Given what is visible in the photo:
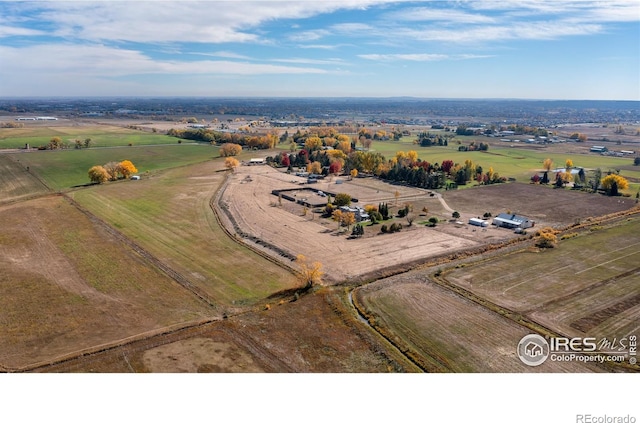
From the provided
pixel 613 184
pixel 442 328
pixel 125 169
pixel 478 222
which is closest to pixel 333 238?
pixel 478 222

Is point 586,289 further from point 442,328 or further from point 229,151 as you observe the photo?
point 229,151

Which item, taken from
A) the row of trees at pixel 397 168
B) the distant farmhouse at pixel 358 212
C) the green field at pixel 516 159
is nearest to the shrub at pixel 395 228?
the distant farmhouse at pixel 358 212

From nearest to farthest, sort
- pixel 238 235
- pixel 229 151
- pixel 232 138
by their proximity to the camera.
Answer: pixel 238 235 < pixel 229 151 < pixel 232 138

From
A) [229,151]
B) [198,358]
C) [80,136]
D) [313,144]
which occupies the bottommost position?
[198,358]

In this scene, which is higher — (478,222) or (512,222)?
(512,222)

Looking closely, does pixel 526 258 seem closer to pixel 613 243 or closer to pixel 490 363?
pixel 613 243

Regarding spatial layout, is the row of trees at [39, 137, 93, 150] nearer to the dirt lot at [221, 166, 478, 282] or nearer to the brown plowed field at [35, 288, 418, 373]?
the dirt lot at [221, 166, 478, 282]

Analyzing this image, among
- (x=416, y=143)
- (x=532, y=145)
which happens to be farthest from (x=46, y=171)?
(x=532, y=145)
